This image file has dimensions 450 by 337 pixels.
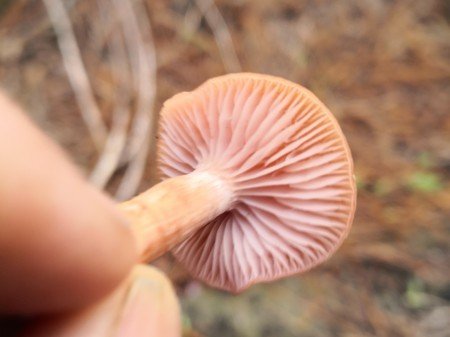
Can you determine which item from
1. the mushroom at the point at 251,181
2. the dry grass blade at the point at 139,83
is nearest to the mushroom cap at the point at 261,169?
the mushroom at the point at 251,181

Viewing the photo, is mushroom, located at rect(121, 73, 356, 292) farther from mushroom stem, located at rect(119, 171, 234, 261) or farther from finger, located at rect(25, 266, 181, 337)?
finger, located at rect(25, 266, 181, 337)

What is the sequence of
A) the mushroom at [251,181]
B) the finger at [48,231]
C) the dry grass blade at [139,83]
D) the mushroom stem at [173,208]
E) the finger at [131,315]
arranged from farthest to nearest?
the dry grass blade at [139,83] → the mushroom at [251,181] → the mushroom stem at [173,208] → the finger at [131,315] → the finger at [48,231]

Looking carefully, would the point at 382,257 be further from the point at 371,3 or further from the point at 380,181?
the point at 371,3

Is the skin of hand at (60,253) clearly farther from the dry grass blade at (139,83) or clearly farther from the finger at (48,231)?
the dry grass blade at (139,83)

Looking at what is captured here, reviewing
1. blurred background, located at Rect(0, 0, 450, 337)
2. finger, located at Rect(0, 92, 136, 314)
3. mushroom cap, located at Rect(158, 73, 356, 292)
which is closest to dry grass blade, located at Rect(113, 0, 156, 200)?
blurred background, located at Rect(0, 0, 450, 337)

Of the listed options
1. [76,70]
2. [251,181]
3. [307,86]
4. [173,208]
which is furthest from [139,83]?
[173,208]

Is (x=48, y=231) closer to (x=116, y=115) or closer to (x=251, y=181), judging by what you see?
(x=251, y=181)

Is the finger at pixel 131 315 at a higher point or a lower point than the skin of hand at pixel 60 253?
lower
